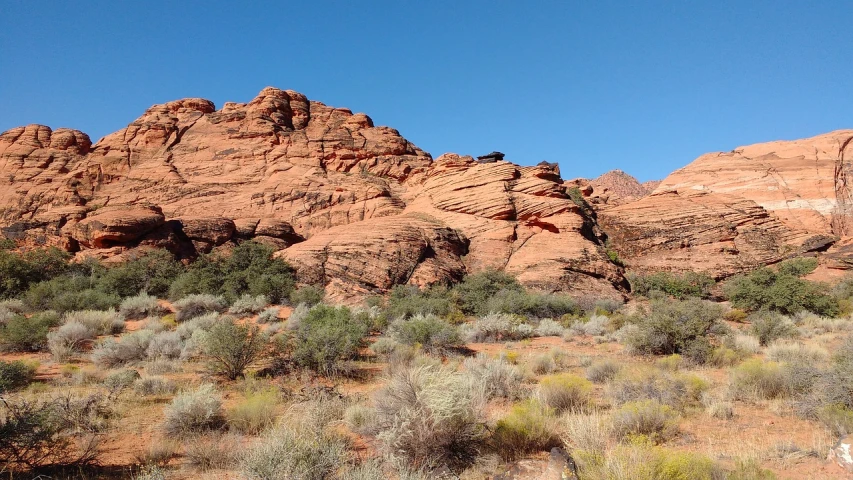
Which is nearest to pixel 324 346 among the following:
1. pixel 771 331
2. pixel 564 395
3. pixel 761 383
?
pixel 564 395

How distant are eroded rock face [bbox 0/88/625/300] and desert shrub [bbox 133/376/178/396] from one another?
540 inches

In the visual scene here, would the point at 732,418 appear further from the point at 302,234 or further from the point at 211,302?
the point at 302,234

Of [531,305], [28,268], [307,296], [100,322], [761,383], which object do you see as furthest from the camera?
[28,268]

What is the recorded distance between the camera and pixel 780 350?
8344 mm

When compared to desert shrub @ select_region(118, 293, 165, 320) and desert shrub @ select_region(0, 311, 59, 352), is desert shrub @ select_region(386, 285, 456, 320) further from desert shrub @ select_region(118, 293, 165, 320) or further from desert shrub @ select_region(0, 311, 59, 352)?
desert shrub @ select_region(0, 311, 59, 352)

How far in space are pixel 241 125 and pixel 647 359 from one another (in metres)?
38.3

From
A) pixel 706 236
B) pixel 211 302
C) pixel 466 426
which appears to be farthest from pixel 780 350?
pixel 706 236

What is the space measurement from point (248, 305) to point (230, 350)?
34.0ft

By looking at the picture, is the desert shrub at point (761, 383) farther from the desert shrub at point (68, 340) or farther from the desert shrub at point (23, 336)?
the desert shrub at point (23, 336)

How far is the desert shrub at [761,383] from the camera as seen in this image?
5949mm

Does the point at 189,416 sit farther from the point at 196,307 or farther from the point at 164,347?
the point at 196,307

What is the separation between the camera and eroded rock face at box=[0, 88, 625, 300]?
2359 cm

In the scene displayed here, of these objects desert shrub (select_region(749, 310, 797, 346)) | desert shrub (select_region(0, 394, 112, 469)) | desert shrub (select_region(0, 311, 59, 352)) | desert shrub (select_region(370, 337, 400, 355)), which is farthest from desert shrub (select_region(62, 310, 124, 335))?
desert shrub (select_region(749, 310, 797, 346))

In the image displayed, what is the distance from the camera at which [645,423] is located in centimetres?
471
